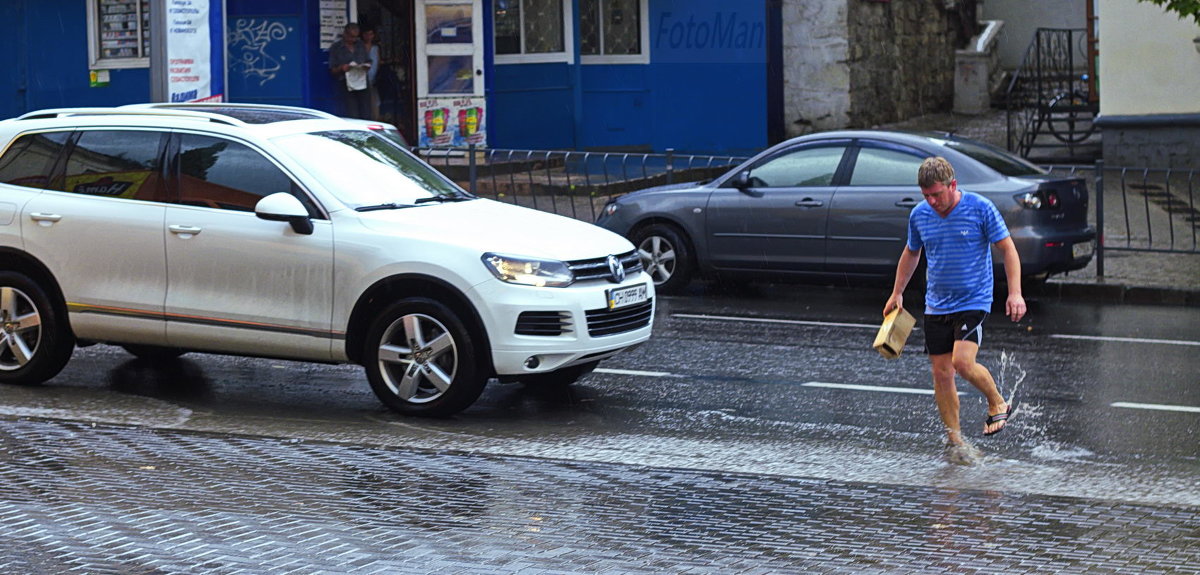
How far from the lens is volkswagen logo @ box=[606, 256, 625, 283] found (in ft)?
28.9

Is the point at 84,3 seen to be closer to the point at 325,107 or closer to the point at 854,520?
the point at 325,107

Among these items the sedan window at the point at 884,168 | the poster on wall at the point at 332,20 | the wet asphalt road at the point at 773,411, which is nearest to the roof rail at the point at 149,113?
the wet asphalt road at the point at 773,411

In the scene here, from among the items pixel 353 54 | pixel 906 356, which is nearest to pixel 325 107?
pixel 353 54

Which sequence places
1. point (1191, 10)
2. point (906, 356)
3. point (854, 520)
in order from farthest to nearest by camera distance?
1. point (1191, 10)
2. point (906, 356)
3. point (854, 520)

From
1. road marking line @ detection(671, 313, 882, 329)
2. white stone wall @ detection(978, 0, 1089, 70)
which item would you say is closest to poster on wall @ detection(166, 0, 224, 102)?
road marking line @ detection(671, 313, 882, 329)

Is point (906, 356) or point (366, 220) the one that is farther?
point (906, 356)

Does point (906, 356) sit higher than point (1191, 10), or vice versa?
point (1191, 10)

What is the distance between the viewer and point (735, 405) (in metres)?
9.01

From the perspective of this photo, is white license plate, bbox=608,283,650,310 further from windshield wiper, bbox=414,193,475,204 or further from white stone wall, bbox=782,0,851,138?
white stone wall, bbox=782,0,851,138

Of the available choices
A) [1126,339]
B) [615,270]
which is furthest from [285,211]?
[1126,339]

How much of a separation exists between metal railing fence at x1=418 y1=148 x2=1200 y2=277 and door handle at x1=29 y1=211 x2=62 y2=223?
8257 millimetres

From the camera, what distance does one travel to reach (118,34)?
21359 millimetres

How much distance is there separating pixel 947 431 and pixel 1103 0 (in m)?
15.7

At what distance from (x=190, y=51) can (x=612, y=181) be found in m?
5.47
